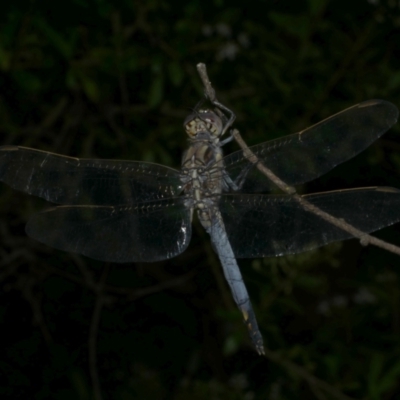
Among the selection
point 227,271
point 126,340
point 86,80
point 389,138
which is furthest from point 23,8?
point 126,340

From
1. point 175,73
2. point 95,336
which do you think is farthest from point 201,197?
point 95,336

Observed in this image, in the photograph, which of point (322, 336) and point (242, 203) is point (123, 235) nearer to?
point (242, 203)

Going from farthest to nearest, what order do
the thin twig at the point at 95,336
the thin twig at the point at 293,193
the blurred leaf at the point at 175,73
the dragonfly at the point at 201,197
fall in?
the thin twig at the point at 95,336, the blurred leaf at the point at 175,73, the dragonfly at the point at 201,197, the thin twig at the point at 293,193

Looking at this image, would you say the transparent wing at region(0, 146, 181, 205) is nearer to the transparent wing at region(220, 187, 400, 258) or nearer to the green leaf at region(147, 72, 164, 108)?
the transparent wing at region(220, 187, 400, 258)

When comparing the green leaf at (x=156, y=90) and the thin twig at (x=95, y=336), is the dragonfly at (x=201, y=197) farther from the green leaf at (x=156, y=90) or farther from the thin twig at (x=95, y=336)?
the thin twig at (x=95, y=336)

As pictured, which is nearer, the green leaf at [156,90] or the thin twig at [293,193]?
the thin twig at [293,193]

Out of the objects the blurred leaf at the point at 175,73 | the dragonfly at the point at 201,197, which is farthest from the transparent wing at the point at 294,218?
the blurred leaf at the point at 175,73
